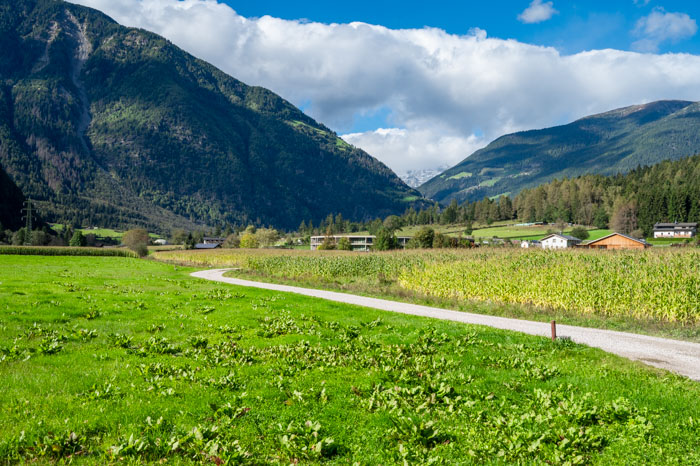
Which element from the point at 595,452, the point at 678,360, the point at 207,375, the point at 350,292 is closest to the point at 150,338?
the point at 207,375

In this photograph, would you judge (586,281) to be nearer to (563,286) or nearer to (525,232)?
(563,286)

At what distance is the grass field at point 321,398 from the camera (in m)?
5.70

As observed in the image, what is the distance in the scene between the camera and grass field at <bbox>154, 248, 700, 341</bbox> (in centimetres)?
1797

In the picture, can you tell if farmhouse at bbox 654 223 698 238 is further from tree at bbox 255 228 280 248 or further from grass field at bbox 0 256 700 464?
grass field at bbox 0 256 700 464

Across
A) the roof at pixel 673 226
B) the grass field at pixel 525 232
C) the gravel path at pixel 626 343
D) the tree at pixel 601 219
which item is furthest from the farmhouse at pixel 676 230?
the gravel path at pixel 626 343

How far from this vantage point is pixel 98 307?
15.8m

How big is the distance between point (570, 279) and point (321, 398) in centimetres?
1803

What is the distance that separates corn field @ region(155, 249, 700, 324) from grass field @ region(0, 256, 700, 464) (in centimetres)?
909

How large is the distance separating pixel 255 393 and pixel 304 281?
1177 inches

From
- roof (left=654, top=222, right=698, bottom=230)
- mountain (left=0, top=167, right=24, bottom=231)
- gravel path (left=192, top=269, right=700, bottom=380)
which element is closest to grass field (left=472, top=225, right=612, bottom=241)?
roof (left=654, top=222, right=698, bottom=230)

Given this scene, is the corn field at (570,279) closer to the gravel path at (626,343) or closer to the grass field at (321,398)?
the gravel path at (626,343)

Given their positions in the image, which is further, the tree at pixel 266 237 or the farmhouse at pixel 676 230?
the tree at pixel 266 237

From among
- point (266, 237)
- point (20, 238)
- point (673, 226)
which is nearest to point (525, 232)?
point (673, 226)

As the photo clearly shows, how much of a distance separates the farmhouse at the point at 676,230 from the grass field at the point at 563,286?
367 ft
